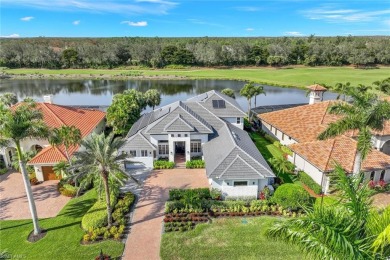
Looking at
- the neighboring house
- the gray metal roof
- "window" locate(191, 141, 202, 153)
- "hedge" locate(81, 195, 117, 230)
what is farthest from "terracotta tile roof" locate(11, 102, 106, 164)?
the gray metal roof

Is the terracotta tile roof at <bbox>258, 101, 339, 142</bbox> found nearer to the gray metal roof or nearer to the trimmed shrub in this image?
the gray metal roof

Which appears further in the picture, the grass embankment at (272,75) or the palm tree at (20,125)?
the grass embankment at (272,75)

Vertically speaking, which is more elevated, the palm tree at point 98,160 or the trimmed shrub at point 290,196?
the palm tree at point 98,160

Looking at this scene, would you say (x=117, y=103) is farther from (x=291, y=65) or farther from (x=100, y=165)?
(x=291, y=65)

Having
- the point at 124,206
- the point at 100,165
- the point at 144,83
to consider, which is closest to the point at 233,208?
the point at 124,206

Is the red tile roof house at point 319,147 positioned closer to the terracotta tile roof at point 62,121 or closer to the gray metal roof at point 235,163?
the gray metal roof at point 235,163

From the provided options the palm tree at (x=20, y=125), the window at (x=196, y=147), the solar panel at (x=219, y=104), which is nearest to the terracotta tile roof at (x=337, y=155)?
the window at (x=196, y=147)

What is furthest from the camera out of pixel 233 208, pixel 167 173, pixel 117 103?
pixel 117 103
